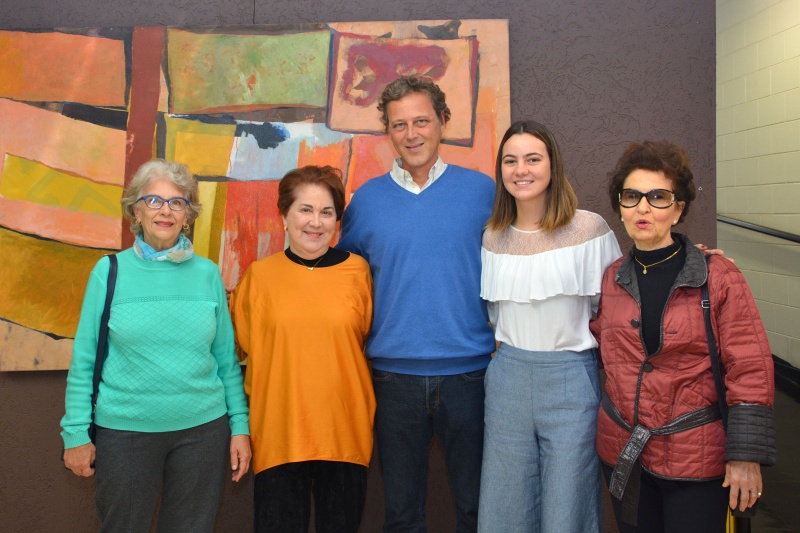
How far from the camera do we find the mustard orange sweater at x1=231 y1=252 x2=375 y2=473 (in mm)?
1762

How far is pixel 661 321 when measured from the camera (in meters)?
1.55

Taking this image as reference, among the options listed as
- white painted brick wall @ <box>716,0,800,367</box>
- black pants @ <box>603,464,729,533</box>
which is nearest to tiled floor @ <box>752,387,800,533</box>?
white painted brick wall @ <box>716,0,800,367</box>

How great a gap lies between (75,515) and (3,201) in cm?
135

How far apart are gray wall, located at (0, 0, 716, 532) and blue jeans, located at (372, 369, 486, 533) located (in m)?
1.10

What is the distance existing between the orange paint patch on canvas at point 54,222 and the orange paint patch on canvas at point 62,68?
443 mm

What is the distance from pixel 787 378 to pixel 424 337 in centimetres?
386

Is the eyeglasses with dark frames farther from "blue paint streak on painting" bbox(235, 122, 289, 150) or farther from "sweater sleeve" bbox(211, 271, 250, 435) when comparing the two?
"blue paint streak on painting" bbox(235, 122, 289, 150)

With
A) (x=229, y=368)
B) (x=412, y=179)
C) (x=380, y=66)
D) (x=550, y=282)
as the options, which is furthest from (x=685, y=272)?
(x=380, y=66)

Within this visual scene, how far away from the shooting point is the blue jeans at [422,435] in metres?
1.82

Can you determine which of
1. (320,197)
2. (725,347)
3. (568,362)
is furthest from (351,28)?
(725,347)

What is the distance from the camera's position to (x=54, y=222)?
2434 millimetres

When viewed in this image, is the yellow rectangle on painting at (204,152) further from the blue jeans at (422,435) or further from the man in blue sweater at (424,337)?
the blue jeans at (422,435)

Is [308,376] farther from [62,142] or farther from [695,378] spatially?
[62,142]

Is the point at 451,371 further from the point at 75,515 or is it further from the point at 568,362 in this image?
the point at 75,515
